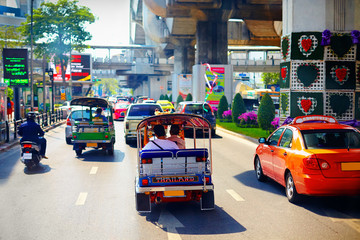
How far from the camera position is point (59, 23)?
154ft

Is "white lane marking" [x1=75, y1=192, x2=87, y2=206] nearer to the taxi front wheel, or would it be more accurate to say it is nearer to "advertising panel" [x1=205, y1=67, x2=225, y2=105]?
the taxi front wheel

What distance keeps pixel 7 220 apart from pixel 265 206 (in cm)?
464

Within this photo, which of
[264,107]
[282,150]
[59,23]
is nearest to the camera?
[282,150]

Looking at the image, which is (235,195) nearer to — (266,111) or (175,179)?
(175,179)

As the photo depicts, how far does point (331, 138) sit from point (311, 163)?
994mm

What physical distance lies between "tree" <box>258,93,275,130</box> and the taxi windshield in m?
17.6

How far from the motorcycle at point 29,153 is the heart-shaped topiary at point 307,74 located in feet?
36.1

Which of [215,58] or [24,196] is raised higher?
[215,58]

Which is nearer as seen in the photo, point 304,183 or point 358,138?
point 304,183

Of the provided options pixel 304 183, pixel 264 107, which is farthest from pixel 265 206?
pixel 264 107

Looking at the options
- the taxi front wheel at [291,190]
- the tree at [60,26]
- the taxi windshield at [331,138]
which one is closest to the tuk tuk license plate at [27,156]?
the taxi front wheel at [291,190]

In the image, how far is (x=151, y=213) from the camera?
870cm

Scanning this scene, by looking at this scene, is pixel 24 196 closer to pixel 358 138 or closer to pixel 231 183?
Answer: pixel 231 183

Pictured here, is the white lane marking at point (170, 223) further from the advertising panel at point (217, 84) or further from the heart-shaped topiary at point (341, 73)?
the advertising panel at point (217, 84)
